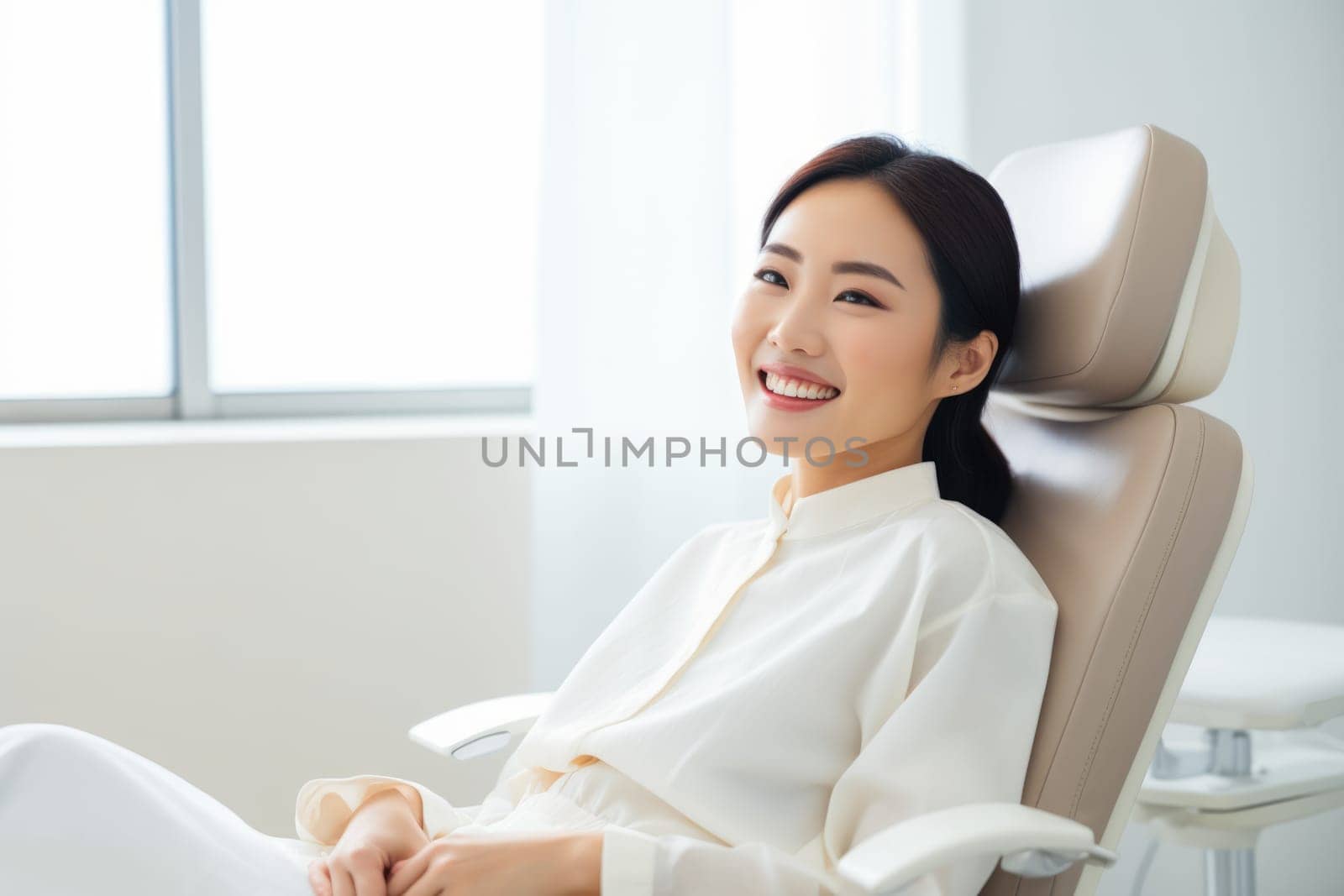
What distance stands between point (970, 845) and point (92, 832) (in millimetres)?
659

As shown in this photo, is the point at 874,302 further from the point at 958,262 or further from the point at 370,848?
the point at 370,848

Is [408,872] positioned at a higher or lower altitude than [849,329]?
lower

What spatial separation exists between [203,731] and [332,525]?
0.38 metres

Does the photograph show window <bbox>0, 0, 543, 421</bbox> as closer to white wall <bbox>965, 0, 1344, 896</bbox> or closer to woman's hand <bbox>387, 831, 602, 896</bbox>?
white wall <bbox>965, 0, 1344, 896</bbox>

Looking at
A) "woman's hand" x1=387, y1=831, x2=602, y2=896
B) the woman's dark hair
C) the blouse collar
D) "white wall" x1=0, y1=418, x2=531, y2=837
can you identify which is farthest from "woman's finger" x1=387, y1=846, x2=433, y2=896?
"white wall" x1=0, y1=418, x2=531, y2=837

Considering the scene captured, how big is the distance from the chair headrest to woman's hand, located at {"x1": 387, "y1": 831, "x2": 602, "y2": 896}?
63 centimetres

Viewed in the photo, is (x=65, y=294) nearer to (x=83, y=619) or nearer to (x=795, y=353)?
(x=83, y=619)

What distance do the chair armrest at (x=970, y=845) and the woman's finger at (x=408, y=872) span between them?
37cm

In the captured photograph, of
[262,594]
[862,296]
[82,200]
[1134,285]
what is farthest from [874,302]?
[82,200]

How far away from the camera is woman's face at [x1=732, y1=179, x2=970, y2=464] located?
Result: 1174 mm

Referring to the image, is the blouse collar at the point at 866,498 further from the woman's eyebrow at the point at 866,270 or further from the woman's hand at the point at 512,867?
the woman's hand at the point at 512,867

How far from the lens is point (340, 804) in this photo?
1.19 metres

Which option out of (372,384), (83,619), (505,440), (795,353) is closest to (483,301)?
Answer: (372,384)

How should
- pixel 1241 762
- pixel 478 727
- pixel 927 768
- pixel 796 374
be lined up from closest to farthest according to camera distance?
pixel 927 768 < pixel 796 374 < pixel 478 727 < pixel 1241 762
